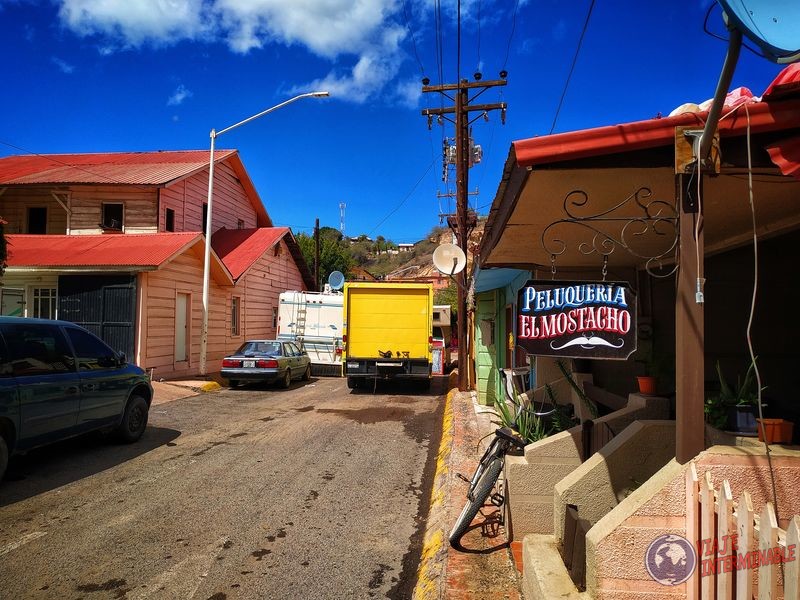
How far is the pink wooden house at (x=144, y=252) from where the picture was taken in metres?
14.3

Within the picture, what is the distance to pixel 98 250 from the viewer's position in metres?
15.0

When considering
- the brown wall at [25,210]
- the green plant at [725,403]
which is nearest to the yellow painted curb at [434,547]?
the green plant at [725,403]

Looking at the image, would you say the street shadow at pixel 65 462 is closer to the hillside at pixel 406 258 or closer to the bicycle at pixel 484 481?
the bicycle at pixel 484 481

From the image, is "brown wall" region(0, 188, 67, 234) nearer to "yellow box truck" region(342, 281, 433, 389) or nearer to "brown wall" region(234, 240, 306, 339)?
"brown wall" region(234, 240, 306, 339)

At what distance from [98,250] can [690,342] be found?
1614cm

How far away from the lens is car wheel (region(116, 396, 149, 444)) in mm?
7535

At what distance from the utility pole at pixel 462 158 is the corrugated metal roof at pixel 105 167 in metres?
9.64

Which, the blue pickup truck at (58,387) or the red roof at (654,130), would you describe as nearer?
the red roof at (654,130)

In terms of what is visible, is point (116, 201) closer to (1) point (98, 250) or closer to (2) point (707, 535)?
(1) point (98, 250)

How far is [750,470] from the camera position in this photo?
2523 millimetres

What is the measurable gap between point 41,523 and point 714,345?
275 inches

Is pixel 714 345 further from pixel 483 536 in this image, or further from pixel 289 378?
pixel 289 378

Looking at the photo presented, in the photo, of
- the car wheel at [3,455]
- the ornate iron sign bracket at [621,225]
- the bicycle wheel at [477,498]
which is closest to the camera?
the ornate iron sign bracket at [621,225]

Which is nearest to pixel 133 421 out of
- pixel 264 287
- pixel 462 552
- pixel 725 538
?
pixel 462 552
